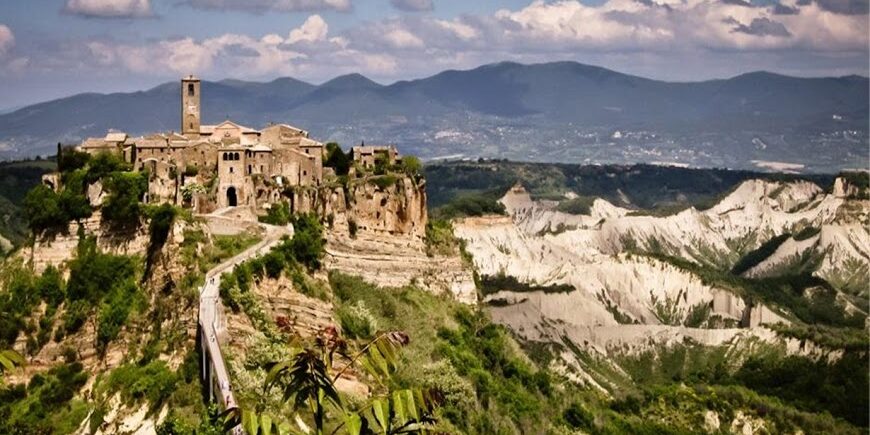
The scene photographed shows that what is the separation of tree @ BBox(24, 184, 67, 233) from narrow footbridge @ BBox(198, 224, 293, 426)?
7356mm

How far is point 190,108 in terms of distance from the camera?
2089 inches

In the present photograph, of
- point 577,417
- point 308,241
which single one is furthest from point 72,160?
point 577,417

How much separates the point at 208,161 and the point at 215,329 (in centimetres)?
1614

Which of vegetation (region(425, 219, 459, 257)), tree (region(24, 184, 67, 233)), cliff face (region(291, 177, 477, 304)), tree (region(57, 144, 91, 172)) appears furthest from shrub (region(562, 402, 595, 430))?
tree (region(24, 184, 67, 233))

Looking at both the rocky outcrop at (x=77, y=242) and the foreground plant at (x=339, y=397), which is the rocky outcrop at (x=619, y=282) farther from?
the foreground plant at (x=339, y=397)

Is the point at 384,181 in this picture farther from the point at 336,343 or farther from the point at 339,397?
the point at 336,343

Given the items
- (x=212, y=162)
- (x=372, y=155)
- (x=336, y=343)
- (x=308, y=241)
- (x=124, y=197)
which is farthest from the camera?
(x=372, y=155)

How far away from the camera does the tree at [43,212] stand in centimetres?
4341

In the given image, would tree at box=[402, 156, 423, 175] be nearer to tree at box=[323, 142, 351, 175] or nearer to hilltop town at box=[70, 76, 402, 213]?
tree at box=[323, 142, 351, 175]

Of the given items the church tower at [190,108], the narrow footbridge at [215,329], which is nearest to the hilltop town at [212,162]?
the church tower at [190,108]

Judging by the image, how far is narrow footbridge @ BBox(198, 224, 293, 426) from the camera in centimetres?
2978

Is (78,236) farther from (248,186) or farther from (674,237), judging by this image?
(674,237)

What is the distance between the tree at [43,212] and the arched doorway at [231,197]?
7.50m

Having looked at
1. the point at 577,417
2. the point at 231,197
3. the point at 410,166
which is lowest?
the point at 577,417
